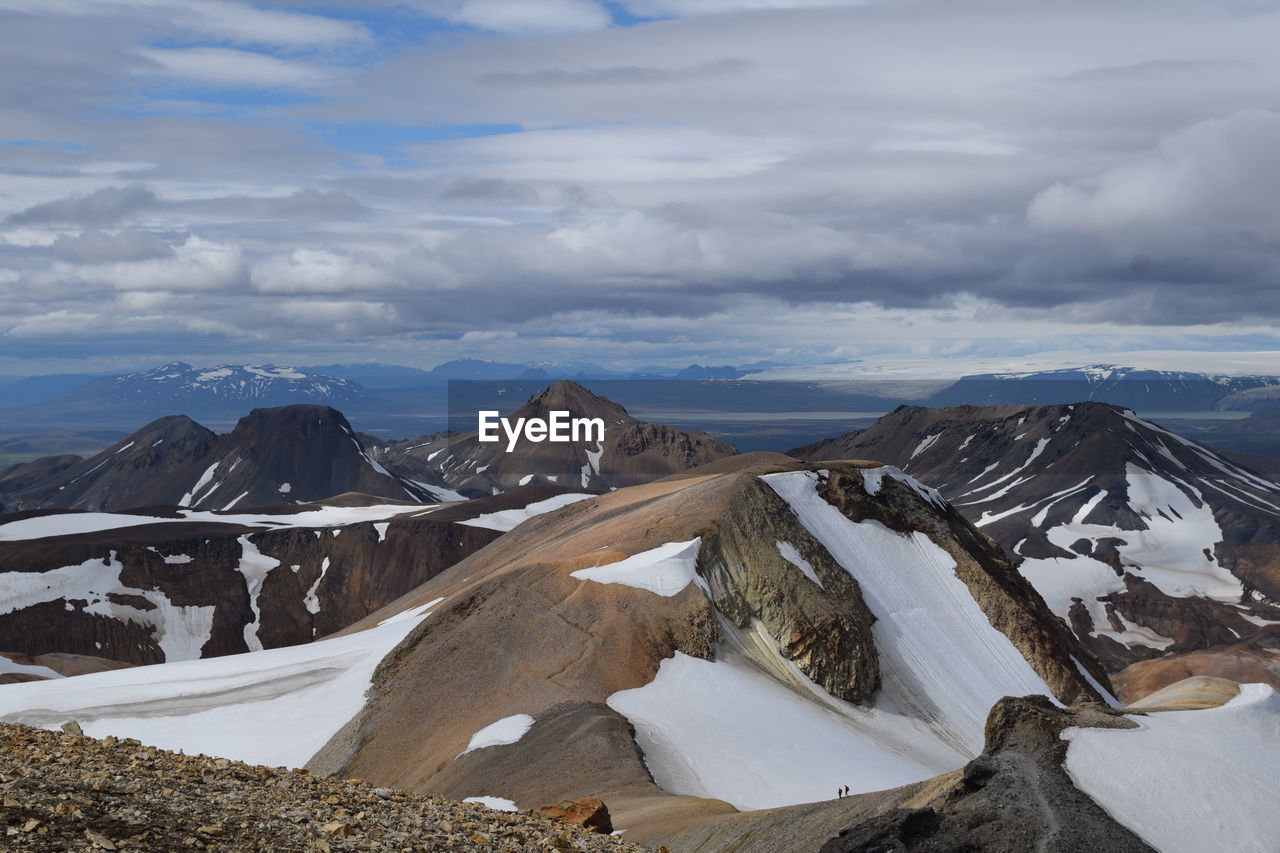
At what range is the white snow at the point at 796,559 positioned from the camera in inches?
2285

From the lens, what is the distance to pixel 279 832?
1471cm

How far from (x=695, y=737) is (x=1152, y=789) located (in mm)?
21934

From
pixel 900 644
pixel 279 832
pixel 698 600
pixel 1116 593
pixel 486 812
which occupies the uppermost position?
pixel 279 832

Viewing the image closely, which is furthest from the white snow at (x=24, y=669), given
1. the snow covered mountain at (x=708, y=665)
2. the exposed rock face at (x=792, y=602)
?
the exposed rock face at (x=792, y=602)

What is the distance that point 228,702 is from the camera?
173 ft

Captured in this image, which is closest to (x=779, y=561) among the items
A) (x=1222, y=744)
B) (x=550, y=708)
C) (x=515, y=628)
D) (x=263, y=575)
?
(x=515, y=628)

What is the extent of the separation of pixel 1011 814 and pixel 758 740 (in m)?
22.0

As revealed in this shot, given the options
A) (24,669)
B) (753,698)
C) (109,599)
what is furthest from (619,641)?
(109,599)

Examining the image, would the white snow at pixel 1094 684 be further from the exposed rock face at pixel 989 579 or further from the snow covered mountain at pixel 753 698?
the snow covered mountain at pixel 753 698

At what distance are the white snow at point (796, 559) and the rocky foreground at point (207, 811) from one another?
130 ft

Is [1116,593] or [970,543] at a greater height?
[970,543]

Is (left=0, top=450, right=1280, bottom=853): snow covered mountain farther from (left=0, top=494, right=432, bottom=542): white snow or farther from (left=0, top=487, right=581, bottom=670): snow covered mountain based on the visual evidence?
(left=0, top=494, right=432, bottom=542): white snow

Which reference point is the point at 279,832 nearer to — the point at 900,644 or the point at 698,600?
the point at 698,600

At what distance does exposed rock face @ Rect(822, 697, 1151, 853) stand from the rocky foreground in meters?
5.27
